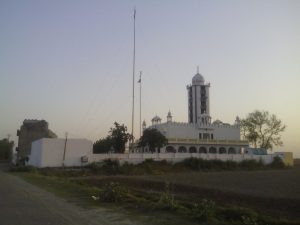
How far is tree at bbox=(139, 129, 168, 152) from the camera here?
267 ft

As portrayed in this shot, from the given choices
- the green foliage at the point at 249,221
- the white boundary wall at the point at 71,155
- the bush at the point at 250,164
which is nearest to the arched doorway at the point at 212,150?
Answer: the bush at the point at 250,164

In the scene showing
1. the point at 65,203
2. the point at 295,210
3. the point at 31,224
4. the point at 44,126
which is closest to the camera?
the point at 31,224

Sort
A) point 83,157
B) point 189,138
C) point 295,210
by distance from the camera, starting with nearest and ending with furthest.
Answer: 1. point 295,210
2. point 83,157
3. point 189,138

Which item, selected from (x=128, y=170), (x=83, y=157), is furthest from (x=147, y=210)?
(x=83, y=157)

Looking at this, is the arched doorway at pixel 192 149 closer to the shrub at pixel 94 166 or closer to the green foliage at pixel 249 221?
the shrub at pixel 94 166

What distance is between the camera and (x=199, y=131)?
309 feet

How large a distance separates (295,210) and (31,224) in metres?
9.52

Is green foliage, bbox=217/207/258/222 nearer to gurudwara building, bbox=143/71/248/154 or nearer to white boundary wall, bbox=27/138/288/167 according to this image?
white boundary wall, bbox=27/138/288/167

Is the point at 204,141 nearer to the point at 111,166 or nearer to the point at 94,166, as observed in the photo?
the point at 111,166

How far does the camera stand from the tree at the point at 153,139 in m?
81.2

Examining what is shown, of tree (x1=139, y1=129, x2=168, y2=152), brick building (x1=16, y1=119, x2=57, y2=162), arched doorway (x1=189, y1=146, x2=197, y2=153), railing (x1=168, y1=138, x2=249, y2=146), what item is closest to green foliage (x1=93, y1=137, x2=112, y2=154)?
tree (x1=139, y1=129, x2=168, y2=152)

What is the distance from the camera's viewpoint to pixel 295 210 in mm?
16422

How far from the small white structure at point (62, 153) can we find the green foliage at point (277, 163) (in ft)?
110

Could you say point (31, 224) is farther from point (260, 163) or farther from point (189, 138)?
point (189, 138)
